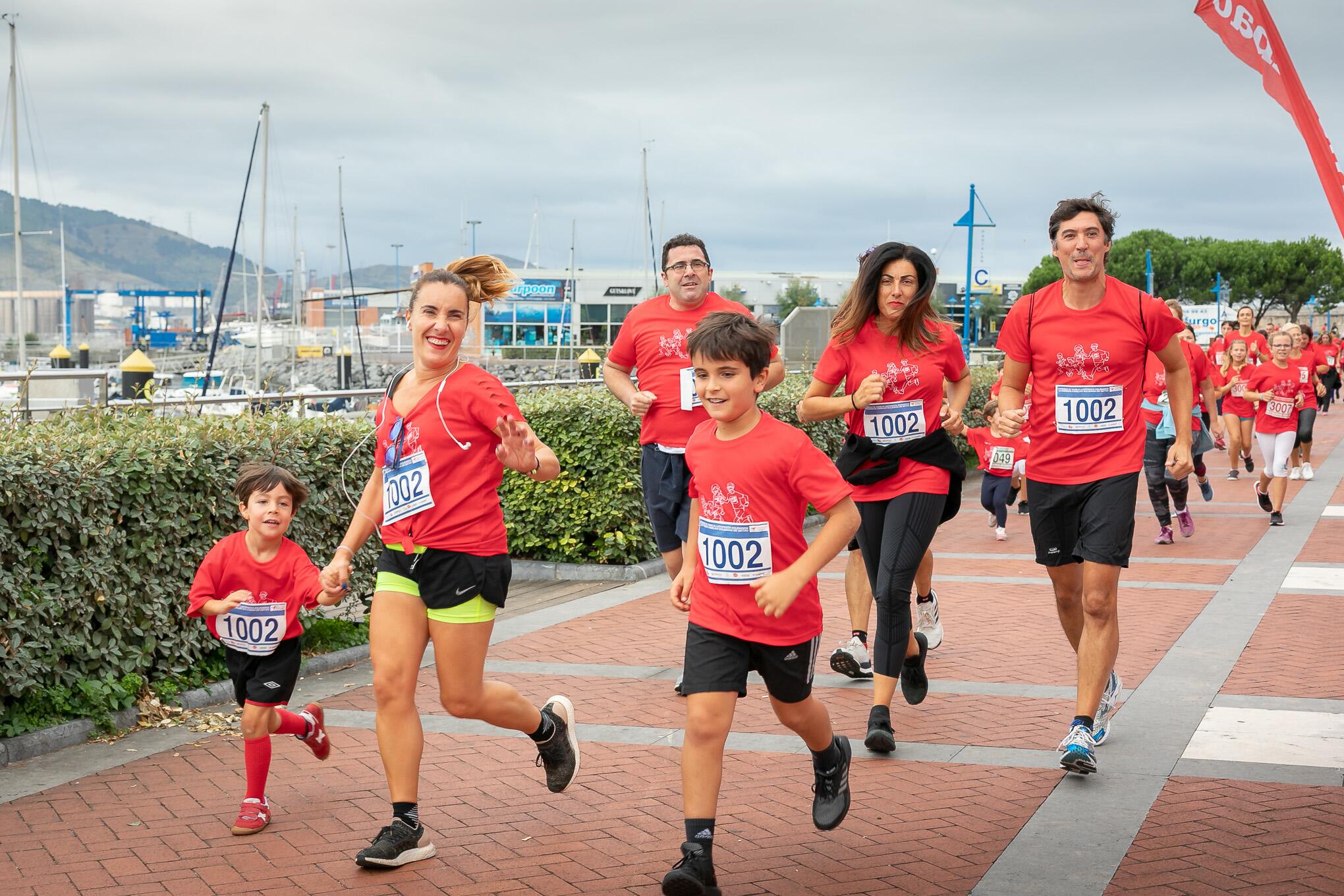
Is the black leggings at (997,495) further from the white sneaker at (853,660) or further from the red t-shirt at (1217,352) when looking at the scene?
the red t-shirt at (1217,352)

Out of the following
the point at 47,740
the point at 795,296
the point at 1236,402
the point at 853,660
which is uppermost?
the point at 795,296

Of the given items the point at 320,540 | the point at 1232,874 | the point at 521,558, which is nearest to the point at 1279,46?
the point at 1232,874

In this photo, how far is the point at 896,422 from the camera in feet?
18.8

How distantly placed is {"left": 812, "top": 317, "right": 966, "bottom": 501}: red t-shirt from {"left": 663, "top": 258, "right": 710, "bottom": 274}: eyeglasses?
96cm

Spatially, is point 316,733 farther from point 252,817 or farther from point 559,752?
point 559,752

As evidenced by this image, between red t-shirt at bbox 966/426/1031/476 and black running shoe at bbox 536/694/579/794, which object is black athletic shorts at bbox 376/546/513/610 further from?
red t-shirt at bbox 966/426/1031/476

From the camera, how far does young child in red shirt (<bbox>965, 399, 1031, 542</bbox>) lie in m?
12.2

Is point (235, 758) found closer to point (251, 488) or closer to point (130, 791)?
point (130, 791)

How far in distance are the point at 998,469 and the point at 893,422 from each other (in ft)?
22.9

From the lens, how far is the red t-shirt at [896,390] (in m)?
5.74

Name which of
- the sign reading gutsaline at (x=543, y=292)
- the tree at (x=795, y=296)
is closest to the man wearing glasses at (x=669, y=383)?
the tree at (x=795, y=296)

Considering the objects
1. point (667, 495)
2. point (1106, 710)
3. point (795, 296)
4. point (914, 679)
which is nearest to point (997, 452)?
point (667, 495)

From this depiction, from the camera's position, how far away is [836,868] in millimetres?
4234

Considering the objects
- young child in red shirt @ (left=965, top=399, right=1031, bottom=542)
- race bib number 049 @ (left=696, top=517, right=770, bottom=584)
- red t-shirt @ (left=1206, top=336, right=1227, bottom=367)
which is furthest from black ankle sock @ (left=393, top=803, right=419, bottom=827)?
red t-shirt @ (left=1206, top=336, right=1227, bottom=367)
